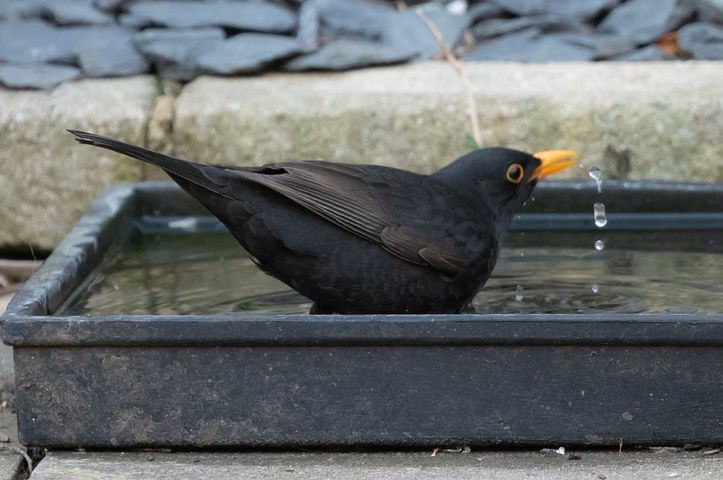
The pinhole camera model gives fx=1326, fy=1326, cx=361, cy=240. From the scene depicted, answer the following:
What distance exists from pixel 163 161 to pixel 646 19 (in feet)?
11.5

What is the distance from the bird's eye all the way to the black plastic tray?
1.13m

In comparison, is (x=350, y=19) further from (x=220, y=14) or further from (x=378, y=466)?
(x=378, y=466)

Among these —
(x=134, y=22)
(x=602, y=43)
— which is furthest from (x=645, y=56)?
(x=134, y=22)

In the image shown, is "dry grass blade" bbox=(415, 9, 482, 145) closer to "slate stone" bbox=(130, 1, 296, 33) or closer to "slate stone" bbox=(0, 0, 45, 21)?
"slate stone" bbox=(130, 1, 296, 33)

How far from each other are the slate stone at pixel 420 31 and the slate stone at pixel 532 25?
4.2 inches

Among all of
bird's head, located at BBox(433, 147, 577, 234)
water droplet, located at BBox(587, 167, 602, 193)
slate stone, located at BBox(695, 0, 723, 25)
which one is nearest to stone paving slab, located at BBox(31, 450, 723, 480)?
bird's head, located at BBox(433, 147, 577, 234)

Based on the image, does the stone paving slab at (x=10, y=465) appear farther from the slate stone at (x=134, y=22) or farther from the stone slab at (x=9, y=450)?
the slate stone at (x=134, y=22)

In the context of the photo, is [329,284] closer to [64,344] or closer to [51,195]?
[64,344]

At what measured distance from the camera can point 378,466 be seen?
122 inches

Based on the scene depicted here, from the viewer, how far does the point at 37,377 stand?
312cm

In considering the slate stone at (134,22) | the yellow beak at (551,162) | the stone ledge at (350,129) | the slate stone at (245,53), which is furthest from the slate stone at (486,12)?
the yellow beak at (551,162)

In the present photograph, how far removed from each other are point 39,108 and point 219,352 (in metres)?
2.52

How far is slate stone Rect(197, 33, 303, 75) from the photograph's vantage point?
558cm

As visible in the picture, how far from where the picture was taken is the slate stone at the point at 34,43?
229 inches
